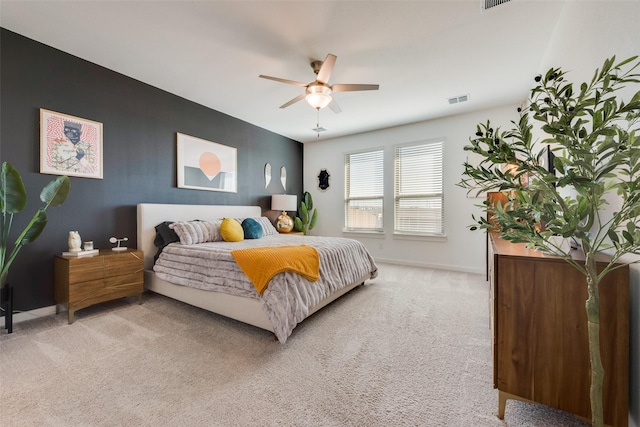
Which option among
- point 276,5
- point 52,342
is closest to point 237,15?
point 276,5

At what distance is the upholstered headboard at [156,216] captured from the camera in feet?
10.7

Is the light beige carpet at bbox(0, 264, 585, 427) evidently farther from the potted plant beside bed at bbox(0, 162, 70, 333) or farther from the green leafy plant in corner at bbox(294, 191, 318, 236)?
the green leafy plant in corner at bbox(294, 191, 318, 236)

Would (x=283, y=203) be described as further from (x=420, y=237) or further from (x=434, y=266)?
(x=434, y=266)

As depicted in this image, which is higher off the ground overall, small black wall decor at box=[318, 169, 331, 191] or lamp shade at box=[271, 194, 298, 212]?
small black wall decor at box=[318, 169, 331, 191]

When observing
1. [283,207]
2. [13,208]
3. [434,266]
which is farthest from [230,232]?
[434,266]

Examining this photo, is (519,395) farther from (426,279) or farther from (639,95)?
Answer: (426,279)

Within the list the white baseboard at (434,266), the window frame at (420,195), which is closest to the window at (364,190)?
the window frame at (420,195)

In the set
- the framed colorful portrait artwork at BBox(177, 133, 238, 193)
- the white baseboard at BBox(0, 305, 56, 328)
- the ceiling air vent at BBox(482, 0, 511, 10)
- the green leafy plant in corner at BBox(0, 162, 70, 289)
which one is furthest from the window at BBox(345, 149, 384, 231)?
the white baseboard at BBox(0, 305, 56, 328)

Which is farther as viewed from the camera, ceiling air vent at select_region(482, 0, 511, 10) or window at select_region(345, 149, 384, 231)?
window at select_region(345, 149, 384, 231)

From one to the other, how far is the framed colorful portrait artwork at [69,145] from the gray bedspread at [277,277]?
4.14 feet

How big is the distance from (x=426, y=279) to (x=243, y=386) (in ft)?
10.5

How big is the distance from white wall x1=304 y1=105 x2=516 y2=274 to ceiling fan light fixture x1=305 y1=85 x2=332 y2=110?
101 inches

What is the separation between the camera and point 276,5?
207 centimetres

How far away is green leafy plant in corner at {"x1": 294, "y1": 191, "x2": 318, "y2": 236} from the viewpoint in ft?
18.6
